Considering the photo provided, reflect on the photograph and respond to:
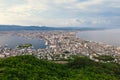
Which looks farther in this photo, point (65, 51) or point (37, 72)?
point (65, 51)

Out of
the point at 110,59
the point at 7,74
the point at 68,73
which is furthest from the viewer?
the point at 110,59

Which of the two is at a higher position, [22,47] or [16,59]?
[16,59]

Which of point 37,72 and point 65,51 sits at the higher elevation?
point 37,72

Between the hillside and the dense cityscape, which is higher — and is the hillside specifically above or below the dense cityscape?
above

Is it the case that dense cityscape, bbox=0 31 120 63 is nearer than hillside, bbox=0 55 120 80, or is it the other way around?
hillside, bbox=0 55 120 80

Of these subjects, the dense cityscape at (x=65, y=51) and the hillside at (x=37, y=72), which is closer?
Result: the hillside at (x=37, y=72)

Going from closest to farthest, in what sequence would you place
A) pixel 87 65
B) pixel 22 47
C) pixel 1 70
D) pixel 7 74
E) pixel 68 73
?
pixel 7 74
pixel 1 70
pixel 68 73
pixel 87 65
pixel 22 47

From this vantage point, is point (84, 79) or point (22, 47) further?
point (22, 47)

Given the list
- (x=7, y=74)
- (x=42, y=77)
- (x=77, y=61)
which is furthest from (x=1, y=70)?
(x=77, y=61)

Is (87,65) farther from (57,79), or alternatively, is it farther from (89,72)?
(57,79)

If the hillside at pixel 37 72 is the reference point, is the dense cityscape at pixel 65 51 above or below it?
below
